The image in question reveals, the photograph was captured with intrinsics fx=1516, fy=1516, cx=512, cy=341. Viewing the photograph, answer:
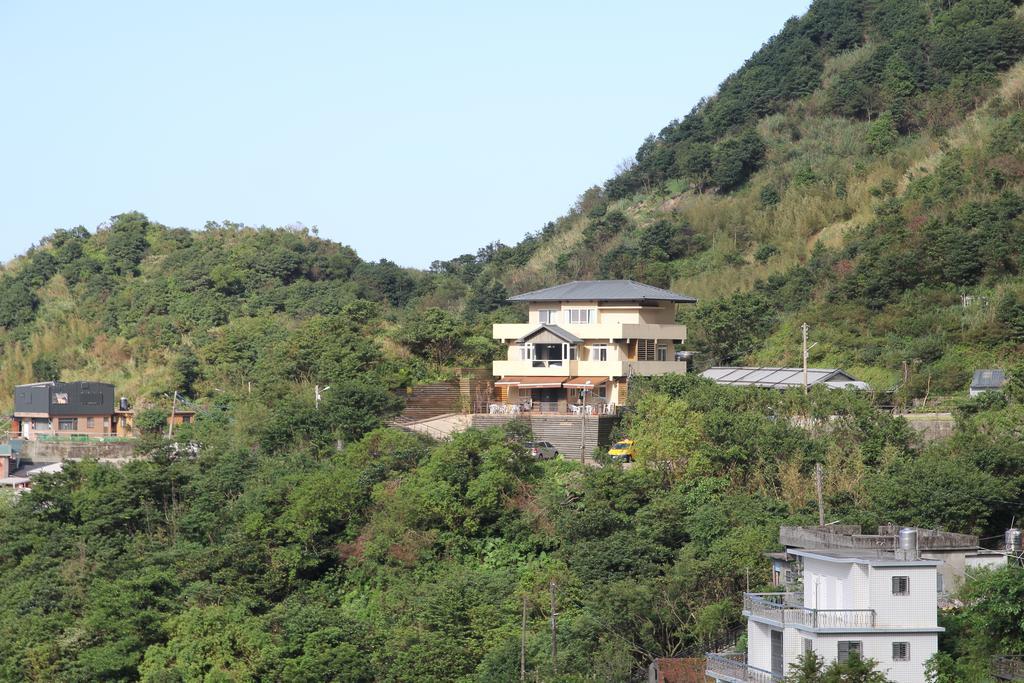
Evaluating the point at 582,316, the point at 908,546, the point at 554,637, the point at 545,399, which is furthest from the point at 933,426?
the point at 582,316

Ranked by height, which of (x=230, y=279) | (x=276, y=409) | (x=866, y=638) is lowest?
(x=866, y=638)

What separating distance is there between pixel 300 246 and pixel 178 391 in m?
13.8

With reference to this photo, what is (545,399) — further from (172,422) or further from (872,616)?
(872,616)

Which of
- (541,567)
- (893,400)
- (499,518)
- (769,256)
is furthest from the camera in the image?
(769,256)

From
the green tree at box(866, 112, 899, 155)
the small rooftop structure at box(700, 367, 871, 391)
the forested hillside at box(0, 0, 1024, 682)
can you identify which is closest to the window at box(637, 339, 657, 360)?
the small rooftop structure at box(700, 367, 871, 391)

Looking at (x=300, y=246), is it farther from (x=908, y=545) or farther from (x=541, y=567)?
(x=908, y=545)

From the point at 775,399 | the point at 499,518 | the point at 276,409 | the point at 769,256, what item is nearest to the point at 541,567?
the point at 499,518

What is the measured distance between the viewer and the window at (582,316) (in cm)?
3841

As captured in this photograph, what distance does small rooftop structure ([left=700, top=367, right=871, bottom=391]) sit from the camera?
117 feet

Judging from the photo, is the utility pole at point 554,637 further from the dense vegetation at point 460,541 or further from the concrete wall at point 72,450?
the concrete wall at point 72,450

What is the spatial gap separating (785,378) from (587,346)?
16.2 feet

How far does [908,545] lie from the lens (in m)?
21.8

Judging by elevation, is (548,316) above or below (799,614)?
above

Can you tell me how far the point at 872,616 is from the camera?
21.1m
